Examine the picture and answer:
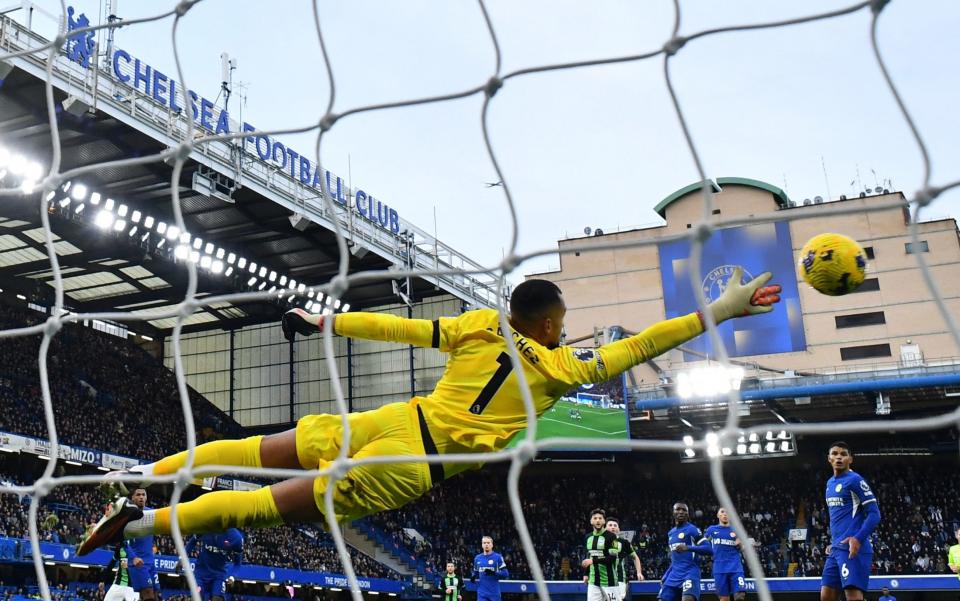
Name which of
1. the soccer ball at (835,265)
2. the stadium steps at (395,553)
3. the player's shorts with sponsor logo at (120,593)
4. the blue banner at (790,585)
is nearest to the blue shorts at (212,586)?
the player's shorts with sponsor logo at (120,593)

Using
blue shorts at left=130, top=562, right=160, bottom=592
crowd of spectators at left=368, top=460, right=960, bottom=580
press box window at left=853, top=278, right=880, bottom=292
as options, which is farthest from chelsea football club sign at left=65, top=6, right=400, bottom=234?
press box window at left=853, top=278, right=880, bottom=292

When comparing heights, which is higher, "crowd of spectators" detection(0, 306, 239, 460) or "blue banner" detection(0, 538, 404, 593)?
Answer: "crowd of spectators" detection(0, 306, 239, 460)

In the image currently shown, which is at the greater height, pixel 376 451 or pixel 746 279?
pixel 746 279

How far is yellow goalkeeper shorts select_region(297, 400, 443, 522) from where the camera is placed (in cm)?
425

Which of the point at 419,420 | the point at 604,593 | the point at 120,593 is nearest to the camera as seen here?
the point at 419,420

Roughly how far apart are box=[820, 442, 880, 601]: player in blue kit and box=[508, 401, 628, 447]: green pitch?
1781 cm

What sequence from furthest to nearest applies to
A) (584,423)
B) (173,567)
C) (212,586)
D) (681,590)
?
(584,423)
(173,567)
(681,590)
(212,586)

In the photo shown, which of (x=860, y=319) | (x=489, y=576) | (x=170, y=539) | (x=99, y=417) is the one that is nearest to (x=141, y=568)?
(x=489, y=576)

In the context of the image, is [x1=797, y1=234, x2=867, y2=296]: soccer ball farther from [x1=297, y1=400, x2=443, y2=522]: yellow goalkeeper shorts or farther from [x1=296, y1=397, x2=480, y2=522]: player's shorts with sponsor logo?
[x1=297, y1=400, x2=443, y2=522]: yellow goalkeeper shorts

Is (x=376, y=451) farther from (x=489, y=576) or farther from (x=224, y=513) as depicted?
(x=489, y=576)

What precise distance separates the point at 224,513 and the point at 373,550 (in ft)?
93.1

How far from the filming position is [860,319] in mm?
32781

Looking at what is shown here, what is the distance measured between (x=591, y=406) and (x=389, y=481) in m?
22.0

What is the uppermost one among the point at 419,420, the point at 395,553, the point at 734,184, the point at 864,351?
the point at 734,184
